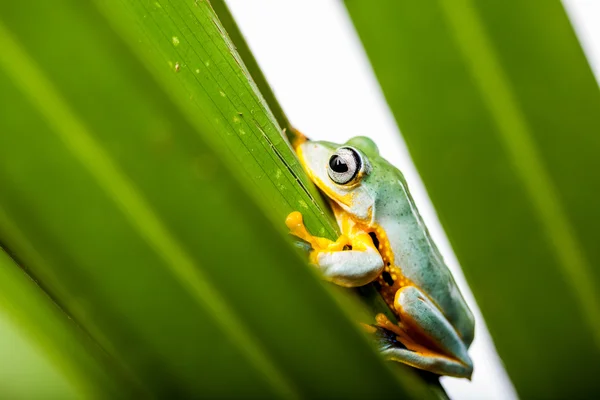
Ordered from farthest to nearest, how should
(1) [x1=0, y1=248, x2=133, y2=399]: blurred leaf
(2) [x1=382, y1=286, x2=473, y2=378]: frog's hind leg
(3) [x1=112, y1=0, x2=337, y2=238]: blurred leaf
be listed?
(2) [x1=382, y1=286, x2=473, y2=378]: frog's hind leg < (3) [x1=112, y1=0, x2=337, y2=238]: blurred leaf < (1) [x1=0, y1=248, x2=133, y2=399]: blurred leaf

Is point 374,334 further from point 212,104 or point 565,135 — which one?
point 212,104

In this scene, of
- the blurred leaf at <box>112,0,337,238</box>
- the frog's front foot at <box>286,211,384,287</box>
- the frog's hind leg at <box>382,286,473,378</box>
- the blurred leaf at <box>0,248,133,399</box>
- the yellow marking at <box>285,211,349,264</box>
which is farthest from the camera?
the frog's hind leg at <box>382,286,473,378</box>

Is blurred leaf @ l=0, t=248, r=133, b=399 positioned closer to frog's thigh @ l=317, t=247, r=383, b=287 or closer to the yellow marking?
Result: the yellow marking

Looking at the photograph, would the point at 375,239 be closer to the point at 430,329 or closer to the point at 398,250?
A: the point at 398,250

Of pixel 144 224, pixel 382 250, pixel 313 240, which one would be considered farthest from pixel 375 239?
pixel 144 224

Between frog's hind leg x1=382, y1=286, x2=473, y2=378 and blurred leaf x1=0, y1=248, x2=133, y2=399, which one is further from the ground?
blurred leaf x1=0, y1=248, x2=133, y2=399

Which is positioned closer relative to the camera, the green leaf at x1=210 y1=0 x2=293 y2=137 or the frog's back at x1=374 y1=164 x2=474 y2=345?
the green leaf at x1=210 y1=0 x2=293 y2=137

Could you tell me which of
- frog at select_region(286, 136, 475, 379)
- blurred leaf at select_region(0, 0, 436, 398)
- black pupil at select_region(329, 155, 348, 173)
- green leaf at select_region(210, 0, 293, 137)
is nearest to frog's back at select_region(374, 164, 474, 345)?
frog at select_region(286, 136, 475, 379)

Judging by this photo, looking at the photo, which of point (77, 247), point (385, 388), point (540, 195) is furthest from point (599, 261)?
point (77, 247)
